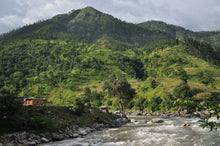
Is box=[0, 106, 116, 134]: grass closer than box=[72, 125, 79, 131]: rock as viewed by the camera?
Yes

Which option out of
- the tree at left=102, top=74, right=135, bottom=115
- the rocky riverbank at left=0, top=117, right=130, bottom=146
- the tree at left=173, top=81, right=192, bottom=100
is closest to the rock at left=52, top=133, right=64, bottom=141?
the rocky riverbank at left=0, top=117, right=130, bottom=146

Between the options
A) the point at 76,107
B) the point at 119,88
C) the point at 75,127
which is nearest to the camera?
the point at 75,127

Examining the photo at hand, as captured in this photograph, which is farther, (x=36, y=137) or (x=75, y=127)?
(x=75, y=127)

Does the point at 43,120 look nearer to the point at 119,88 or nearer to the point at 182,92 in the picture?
the point at 119,88

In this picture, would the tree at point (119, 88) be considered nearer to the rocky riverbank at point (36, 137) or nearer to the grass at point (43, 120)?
the grass at point (43, 120)

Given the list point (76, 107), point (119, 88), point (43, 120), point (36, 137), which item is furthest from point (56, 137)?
point (119, 88)

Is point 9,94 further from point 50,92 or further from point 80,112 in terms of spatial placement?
point 50,92

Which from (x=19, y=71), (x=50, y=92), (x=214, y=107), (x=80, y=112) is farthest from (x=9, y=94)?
(x=19, y=71)

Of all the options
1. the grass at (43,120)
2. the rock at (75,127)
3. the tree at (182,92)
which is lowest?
the rock at (75,127)

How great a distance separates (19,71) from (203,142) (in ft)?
656

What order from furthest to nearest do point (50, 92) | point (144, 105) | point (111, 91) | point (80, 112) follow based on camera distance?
point (50, 92) → point (144, 105) → point (111, 91) → point (80, 112)

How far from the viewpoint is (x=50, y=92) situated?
493 ft

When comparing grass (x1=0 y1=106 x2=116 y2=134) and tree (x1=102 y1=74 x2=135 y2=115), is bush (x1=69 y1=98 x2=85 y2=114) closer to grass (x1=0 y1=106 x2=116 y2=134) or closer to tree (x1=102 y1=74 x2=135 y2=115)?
grass (x1=0 y1=106 x2=116 y2=134)

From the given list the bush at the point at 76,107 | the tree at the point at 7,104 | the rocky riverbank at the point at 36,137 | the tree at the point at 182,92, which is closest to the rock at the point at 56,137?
the rocky riverbank at the point at 36,137
